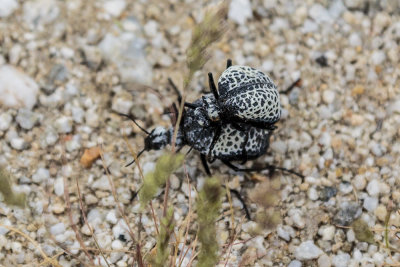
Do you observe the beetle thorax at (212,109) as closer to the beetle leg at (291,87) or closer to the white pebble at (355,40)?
the beetle leg at (291,87)

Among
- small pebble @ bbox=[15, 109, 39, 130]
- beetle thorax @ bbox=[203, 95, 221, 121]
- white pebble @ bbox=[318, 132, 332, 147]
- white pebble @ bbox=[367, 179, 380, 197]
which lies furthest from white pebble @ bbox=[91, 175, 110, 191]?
white pebble @ bbox=[367, 179, 380, 197]

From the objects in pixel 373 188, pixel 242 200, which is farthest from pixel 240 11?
pixel 373 188

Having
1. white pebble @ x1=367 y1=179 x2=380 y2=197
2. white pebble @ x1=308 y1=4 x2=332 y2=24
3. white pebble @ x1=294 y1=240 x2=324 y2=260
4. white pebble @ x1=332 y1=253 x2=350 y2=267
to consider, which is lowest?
white pebble @ x1=332 y1=253 x2=350 y2=267

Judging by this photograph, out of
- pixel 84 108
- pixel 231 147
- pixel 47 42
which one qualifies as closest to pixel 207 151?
pixel 231 147

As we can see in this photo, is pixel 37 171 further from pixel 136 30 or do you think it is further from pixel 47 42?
pixel 136 30

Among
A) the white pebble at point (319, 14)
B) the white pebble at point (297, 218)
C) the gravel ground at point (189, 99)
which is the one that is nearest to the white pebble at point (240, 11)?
the gravel ground at point (189, 99)

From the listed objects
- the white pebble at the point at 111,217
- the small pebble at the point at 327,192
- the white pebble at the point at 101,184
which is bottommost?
the small pebble at the point at 327,192

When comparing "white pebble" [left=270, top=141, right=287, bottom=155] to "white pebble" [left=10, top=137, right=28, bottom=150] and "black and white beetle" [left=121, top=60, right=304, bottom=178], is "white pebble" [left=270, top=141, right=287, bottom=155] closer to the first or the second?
"black and white beetle" [left=121, top=60, right=304, bottom=178]

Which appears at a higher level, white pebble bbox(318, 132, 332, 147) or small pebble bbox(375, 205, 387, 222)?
white pebble bbox(318, 132, 332, 147)
